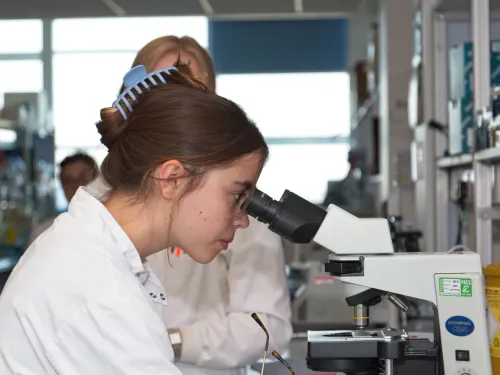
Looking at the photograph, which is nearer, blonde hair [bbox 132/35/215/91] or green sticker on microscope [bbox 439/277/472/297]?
green sticker on microscope [bbox 439/277/472/297]

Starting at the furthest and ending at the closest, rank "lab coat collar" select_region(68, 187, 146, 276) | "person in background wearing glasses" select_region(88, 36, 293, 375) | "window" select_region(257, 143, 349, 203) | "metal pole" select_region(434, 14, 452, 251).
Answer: "window" select_region(257, 143, 349, 203), "metal pole" select_region(434, 14, 452, 251), "person in background wearing glasses" select_region(88, 36, 293, 375), "lab coat collar" select_region(68, 187, 146, 276)

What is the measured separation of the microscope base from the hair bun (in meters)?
0.49

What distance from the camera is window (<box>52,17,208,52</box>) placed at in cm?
1053

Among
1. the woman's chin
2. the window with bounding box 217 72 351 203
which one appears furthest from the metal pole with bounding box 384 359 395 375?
the window with bounding box 217 72 351 203

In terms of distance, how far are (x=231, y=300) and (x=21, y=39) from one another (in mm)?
9698

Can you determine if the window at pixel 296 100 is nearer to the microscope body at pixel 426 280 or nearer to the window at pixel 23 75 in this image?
the window at pixel 23 75

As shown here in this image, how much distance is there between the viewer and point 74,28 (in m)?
10.9

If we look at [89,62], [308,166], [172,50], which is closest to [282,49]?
[308,166]

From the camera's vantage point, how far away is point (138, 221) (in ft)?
4.27

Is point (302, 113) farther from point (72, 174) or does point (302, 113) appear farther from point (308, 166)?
point (72, 174)

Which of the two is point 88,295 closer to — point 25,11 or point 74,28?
point 25,11

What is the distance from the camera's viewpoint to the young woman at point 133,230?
44.1 inches

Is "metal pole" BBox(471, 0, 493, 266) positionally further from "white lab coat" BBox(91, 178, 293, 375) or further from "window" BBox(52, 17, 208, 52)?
"window" BBox(52, 17, 208, 52)

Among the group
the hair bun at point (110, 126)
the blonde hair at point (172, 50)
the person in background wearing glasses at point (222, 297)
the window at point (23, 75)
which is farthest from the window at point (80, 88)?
the hair bun at point (110, 126)
